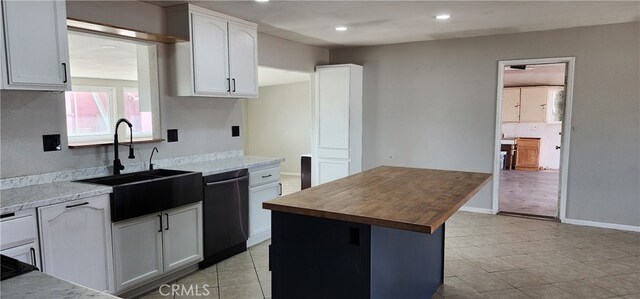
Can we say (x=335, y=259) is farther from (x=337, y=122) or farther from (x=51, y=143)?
(x=337, y=122)

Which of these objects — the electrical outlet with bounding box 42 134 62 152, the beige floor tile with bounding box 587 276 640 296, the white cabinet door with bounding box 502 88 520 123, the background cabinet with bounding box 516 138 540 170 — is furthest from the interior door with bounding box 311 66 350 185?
the background cabinet with bounding box 516 138 540 170

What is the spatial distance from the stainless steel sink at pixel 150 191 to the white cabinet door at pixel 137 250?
73mm

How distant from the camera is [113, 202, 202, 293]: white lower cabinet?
2.65 metres

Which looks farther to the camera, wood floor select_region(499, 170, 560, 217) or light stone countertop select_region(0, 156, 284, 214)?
wood floor select_region(499, 170, 560, 217)

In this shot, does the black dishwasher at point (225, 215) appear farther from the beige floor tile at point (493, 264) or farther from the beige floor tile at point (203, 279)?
the beige floor tile at point (493, 264)

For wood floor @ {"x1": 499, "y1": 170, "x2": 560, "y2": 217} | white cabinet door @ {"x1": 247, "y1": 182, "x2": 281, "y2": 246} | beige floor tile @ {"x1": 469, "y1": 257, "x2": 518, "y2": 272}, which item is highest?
white cabinet door @ {"x1": 247, "y1": 182, "x2": 281, "y2": 246}

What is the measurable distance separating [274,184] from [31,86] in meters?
2.29

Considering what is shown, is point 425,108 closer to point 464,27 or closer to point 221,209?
point 464,27

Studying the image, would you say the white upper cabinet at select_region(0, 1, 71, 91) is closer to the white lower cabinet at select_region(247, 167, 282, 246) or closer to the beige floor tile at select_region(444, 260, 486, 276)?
the white lower cabinet at select_region(247, 167, 282, 246)

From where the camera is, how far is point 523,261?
3.52 meters

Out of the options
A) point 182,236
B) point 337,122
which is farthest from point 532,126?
point 182,236

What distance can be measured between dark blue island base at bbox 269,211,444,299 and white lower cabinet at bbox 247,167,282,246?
1707mm

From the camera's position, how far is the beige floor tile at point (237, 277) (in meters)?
3.10

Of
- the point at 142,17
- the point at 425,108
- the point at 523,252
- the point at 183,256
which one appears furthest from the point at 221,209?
the point at 425,108
